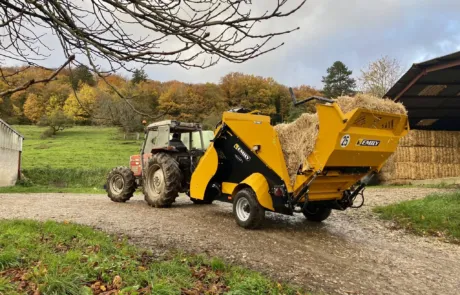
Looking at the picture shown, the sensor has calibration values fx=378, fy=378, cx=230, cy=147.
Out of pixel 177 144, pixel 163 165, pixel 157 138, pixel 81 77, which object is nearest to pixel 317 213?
pixel 163 165

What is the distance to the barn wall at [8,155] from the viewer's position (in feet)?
74.8

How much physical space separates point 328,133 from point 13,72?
4099mm

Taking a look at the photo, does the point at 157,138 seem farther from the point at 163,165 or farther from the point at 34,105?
the point at 34,105

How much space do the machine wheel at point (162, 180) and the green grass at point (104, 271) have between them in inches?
135

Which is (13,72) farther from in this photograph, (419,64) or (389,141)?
(419,64)

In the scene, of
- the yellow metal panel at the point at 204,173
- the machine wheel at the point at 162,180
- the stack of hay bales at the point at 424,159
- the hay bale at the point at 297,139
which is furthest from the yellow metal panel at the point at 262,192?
the stack of hay bales at the point at 424,159

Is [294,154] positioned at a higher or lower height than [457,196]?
higher

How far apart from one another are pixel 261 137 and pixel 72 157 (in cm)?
2790

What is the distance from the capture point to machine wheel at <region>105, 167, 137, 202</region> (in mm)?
10180

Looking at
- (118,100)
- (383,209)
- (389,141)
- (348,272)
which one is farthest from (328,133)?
(383,209)

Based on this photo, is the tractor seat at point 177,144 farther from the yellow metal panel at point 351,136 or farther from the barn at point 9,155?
the barn at point 9,155

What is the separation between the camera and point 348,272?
492 cm

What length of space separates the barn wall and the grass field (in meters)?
1.53

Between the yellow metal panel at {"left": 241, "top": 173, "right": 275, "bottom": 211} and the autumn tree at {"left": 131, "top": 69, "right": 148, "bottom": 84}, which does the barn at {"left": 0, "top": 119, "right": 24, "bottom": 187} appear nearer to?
the yellow metal panel at {"left": 241, "top": 173, "right": 275, "bottom": 211}
